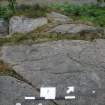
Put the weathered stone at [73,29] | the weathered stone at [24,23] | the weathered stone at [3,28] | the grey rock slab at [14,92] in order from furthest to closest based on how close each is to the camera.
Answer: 1. the weathered stone at [3,28]
2. the weathered stone at [24,23]
3. the weathered stone at [73,29]
4. the grey rock slab at [14,92]

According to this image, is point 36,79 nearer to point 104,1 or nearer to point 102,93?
point 102,93

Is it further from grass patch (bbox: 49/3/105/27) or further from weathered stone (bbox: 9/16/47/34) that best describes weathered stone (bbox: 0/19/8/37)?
grass patch (bbox: 49/3/105/27)

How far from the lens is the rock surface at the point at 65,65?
15.4ft

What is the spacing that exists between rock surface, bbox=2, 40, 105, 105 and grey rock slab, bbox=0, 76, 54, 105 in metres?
0.13

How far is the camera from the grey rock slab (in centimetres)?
458

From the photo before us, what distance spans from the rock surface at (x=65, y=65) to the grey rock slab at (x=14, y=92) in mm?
→ 128

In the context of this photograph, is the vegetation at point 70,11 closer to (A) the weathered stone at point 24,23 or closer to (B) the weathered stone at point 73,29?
(A) the weathered stone at point 24,23

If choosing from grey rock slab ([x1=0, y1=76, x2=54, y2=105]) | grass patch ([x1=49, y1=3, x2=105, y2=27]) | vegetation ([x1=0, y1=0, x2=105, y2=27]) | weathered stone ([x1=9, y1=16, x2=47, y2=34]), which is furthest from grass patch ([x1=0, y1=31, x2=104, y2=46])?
grass patch ([x1=49, y1=3, x2=105, y2=27])

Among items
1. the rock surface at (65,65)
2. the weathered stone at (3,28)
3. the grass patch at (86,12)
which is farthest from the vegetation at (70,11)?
the rock surface at (65,65)

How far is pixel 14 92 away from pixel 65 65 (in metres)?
0.78

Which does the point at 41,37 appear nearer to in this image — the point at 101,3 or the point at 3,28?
the point at 3,28

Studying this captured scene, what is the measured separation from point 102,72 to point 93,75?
0.42 ft

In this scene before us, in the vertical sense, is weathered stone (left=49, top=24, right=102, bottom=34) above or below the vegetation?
above

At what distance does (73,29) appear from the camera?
6.73 m
